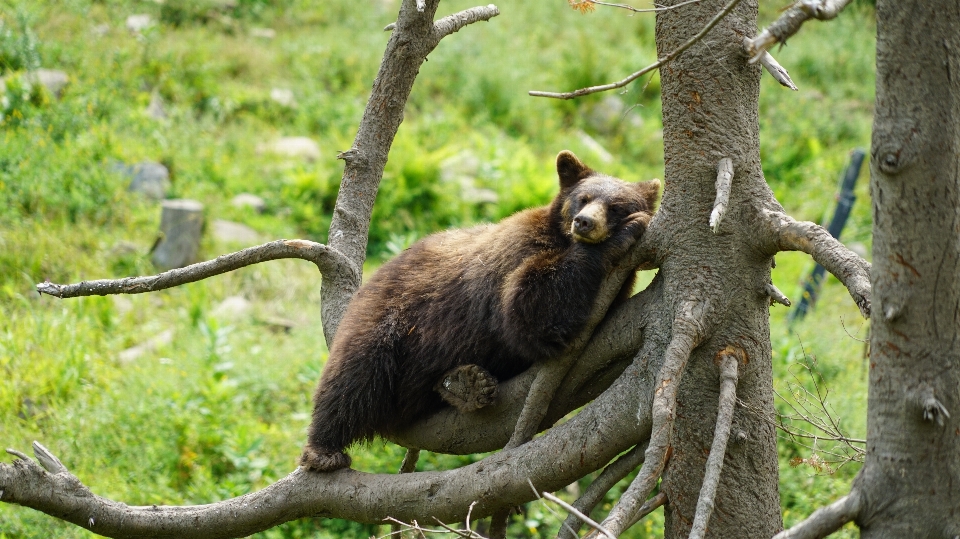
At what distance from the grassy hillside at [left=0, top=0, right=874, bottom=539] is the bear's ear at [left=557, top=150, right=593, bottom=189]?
1442 millimetres

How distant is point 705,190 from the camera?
300 cm

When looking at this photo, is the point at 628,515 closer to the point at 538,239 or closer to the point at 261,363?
the point at 538,239

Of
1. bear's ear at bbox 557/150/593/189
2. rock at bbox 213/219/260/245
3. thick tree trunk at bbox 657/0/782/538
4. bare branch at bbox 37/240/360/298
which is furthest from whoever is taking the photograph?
rock at bbox 213/219/260/245

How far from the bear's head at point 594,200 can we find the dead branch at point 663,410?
0.80 metres

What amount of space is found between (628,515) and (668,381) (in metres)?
0.48

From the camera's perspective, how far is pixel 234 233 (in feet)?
33.6

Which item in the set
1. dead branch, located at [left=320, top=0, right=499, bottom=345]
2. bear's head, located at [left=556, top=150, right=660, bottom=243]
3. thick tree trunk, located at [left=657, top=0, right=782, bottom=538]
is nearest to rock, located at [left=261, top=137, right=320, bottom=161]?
dead branch, located at [left=320, top=0, right=499, bottom=345]

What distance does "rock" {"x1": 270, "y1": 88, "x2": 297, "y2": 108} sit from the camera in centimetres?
1299

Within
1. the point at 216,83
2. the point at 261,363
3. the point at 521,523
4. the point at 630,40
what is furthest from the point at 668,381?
the point at 630,40

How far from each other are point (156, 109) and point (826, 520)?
11.6 metres

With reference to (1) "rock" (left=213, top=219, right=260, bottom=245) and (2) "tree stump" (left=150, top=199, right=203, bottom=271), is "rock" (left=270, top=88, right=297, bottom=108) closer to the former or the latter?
(1) "rock" (left=213, top=219, right=260, bottom=245)

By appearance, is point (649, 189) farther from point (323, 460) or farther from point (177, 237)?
point (177, 237)

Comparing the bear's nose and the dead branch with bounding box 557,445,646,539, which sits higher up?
the bear's nose

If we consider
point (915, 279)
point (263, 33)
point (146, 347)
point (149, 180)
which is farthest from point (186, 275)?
point (263, 33)
